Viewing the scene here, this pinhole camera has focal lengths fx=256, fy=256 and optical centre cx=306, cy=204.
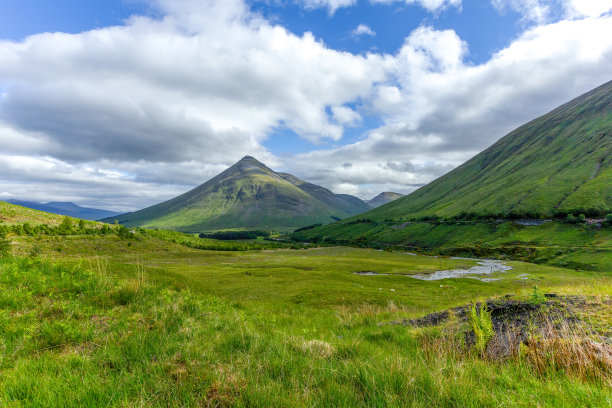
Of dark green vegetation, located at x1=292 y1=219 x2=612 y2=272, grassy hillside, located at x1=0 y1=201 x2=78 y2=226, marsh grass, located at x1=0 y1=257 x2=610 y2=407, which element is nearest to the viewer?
marsh grass, located at x1=0 y1=257 x2=610 y2=407

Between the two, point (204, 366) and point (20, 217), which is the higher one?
point (20, 217)

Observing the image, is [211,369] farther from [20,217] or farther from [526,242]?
[526,242]

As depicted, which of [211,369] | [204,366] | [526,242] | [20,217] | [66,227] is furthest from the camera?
[526,242]

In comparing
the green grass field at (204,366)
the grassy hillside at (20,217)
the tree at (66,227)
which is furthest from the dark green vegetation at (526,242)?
the grassy hillside at (20,217)

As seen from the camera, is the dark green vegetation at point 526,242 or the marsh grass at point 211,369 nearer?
the marsh grass at point 211,369

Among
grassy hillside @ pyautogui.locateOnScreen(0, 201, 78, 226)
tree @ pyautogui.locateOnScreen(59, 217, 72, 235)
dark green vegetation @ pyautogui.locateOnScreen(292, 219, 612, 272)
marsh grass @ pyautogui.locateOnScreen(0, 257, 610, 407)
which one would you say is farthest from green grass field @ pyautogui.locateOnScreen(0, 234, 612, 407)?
dark green vegetation @ pyautogui.locateOnScreen(292, 219, 612, 272)

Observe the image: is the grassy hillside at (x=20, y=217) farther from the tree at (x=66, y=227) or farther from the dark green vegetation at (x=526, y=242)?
the dark green vegetation at (x=526, y=242)

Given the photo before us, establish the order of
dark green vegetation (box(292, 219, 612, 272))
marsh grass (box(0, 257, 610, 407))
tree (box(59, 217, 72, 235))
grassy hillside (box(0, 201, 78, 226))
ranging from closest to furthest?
1. marsh grass (box(0, 257, 610, 407))
2. grassy hillside (box(0, 201, 78, 226))
3. tree (box(59, 217, 72, 235))
4. dark green vegetation (box(292, 219, 612, 272))

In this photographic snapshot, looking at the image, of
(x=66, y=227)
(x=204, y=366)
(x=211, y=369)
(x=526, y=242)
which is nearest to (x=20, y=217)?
(x=66, y=227)

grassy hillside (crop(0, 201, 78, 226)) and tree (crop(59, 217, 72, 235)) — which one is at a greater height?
grassy hillside (crop(0, 201, 78, 226))

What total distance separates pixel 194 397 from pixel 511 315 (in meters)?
10.2

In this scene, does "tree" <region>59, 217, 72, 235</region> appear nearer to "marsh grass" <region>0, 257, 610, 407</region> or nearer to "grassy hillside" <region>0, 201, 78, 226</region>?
"grassy hillside" <region>0, 201, 78, 226</region>

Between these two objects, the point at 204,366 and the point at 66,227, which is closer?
the point at 204,366

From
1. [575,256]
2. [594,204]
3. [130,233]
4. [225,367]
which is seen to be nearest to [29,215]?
[130,233]
